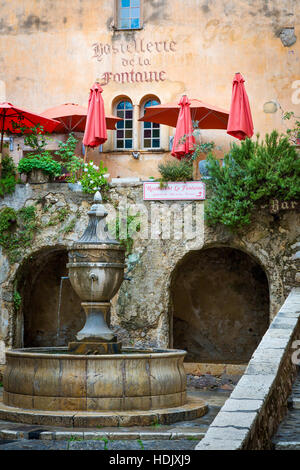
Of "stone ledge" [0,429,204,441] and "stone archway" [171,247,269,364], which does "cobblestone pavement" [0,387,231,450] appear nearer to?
"stone ledge" [0,429,204,441]

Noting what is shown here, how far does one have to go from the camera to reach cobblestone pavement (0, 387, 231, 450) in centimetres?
573

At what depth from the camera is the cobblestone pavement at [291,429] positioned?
5.28 m

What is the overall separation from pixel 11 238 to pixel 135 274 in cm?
256

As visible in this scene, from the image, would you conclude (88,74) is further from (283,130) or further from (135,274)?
(135,274)

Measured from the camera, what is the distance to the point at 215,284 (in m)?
15.4

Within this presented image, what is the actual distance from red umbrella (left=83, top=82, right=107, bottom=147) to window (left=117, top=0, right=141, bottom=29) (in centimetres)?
339

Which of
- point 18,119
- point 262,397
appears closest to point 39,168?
point 18,119

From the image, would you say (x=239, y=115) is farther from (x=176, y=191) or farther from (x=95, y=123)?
(x=95, y=123)

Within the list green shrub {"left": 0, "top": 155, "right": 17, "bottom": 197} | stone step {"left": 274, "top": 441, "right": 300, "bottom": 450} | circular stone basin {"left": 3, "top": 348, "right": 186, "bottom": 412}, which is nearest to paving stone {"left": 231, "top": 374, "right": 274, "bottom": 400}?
stone step {"left": 274, "top": 441, "right": 300, "bottom": 450}

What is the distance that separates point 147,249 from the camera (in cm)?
1309

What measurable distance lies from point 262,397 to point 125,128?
12120 millimetres

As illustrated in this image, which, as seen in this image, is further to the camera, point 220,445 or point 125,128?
point 125,128

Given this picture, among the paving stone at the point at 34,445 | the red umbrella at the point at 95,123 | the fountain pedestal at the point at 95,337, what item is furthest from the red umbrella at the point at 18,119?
the paving stone at the point at 34,445

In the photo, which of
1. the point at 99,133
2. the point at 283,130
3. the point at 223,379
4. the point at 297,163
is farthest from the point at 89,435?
Answer: the point at 283,130
